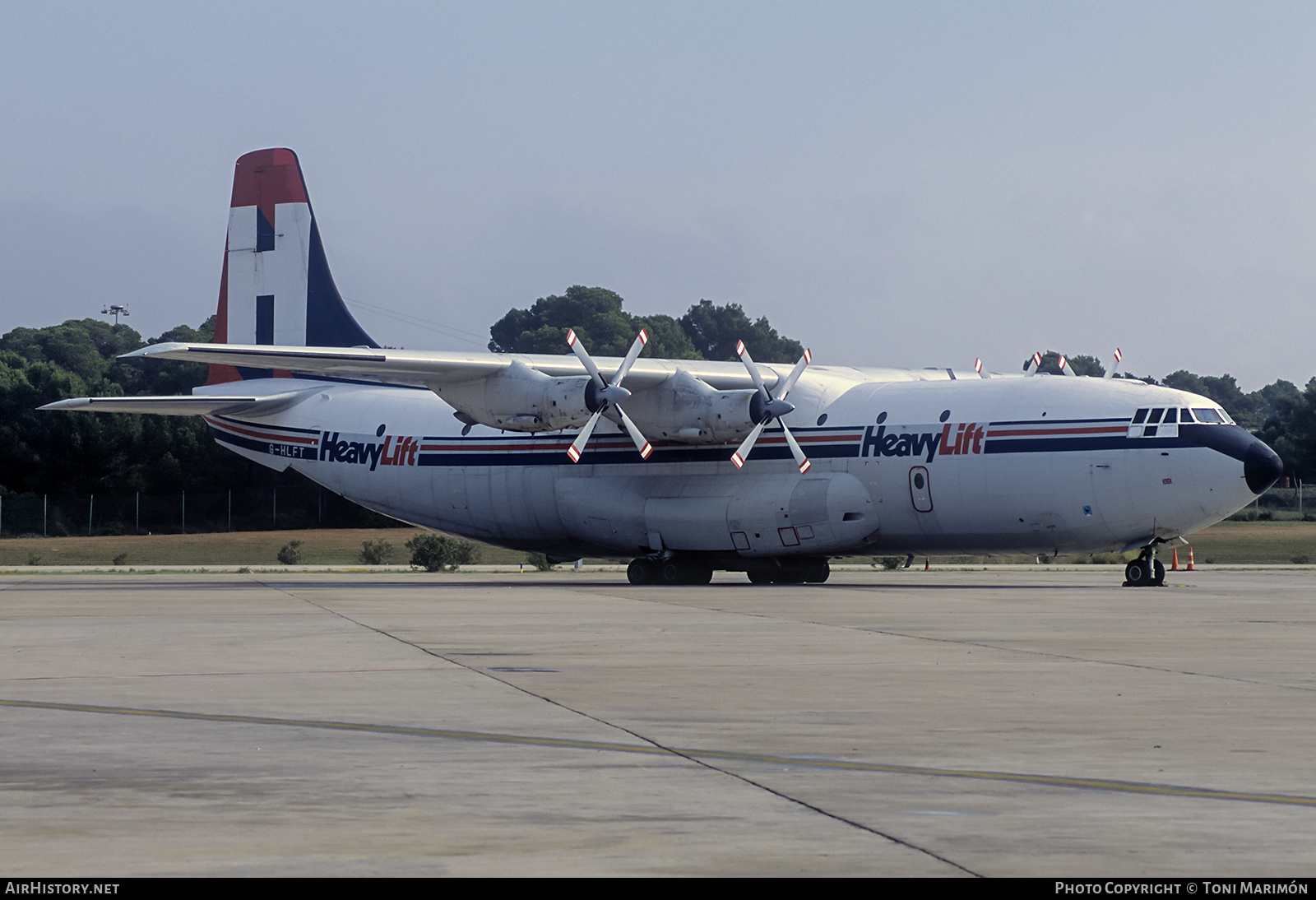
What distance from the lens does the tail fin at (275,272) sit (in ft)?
139

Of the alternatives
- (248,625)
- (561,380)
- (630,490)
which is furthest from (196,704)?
(630,490)

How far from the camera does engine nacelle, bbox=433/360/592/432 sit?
31.4m

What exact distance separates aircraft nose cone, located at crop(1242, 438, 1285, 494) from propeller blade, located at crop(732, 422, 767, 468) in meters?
9.64

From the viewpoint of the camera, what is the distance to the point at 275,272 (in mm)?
42969

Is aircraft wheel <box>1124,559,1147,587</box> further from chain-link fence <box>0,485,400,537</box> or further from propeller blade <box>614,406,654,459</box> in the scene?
chain-link fence <box>0,485,400,537</box>

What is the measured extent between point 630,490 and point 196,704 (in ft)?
78.0

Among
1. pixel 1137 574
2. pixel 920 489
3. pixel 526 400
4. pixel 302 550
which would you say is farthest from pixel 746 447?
pixel 302 550

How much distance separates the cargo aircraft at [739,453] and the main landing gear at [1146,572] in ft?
0.16

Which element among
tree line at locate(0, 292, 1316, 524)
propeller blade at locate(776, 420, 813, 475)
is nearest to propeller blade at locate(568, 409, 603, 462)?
propeller blade at locate(776, 420, 813, 475)

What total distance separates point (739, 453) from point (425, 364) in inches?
269

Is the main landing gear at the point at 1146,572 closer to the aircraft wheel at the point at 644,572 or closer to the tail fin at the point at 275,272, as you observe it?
the aircraft wheel at the point at 644,572

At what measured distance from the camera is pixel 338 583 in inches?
1384

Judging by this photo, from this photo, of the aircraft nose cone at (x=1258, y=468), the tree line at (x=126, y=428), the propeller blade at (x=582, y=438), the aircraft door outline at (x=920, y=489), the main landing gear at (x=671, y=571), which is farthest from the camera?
the tree line at (x=126, y=428)

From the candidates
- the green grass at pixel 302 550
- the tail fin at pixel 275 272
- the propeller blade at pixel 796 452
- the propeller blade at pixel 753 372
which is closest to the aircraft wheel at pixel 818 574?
the propeller blade at pixel 796 452
